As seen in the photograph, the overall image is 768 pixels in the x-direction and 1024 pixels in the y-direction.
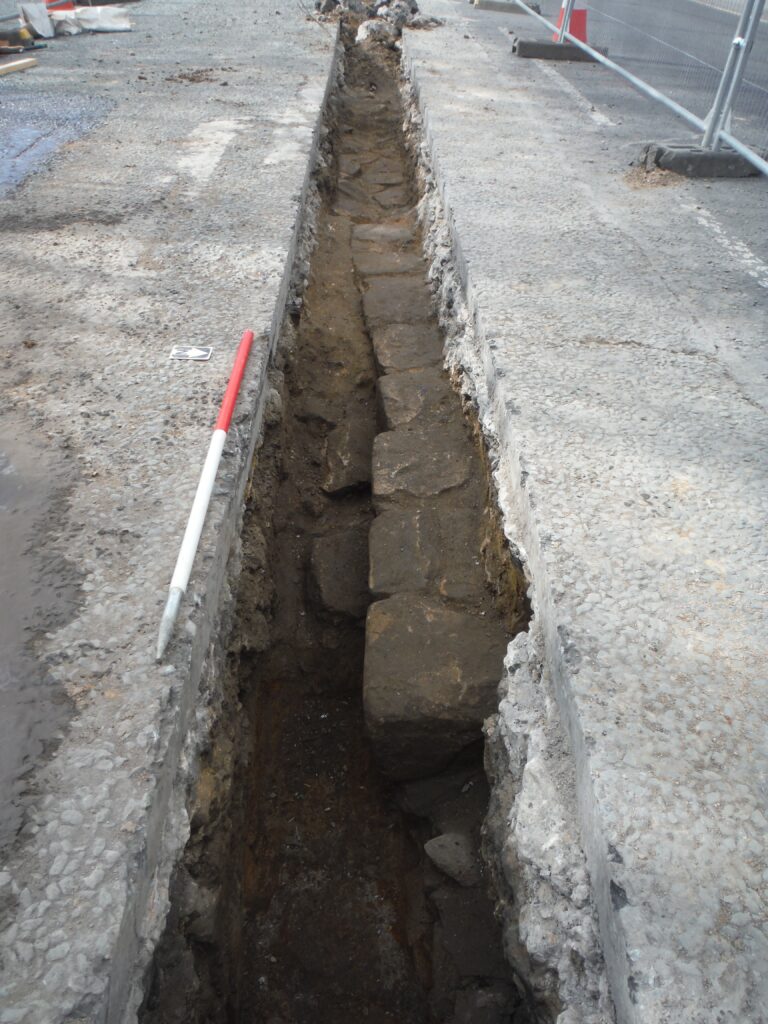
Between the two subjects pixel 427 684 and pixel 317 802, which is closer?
pixel 427 684

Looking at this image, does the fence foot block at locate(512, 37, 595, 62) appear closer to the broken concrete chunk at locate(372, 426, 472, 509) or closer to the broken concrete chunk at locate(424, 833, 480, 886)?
the broken concrete chunk at locate(372, 426, 472, 509)

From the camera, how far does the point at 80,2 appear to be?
8.40 metres

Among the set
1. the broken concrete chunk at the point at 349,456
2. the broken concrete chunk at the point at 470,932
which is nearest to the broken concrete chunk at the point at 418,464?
the broken concrete chunk at the point at 349,456

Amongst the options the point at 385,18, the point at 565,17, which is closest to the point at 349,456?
the point at 565,17

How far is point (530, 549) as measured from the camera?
6.07 feet

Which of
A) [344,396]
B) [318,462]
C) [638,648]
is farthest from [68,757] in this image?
[344,396]

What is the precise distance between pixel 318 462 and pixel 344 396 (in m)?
0.43

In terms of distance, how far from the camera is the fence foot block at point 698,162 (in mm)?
4109

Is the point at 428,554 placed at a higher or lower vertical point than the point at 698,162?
lower

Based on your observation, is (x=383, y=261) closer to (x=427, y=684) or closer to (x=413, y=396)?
(x=413, y=396)

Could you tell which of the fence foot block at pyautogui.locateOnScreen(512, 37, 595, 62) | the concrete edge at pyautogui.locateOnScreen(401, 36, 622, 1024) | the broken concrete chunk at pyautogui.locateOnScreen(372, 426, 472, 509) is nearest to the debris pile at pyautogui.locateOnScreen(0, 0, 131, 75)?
the fence foot block at pyautogui.locateOnScreen(512, 37, 595, 62)

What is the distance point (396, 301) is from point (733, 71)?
2334 mm

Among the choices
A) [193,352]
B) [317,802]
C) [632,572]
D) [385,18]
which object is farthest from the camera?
[385,18]

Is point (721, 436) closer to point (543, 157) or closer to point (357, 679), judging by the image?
point (357, 679)
